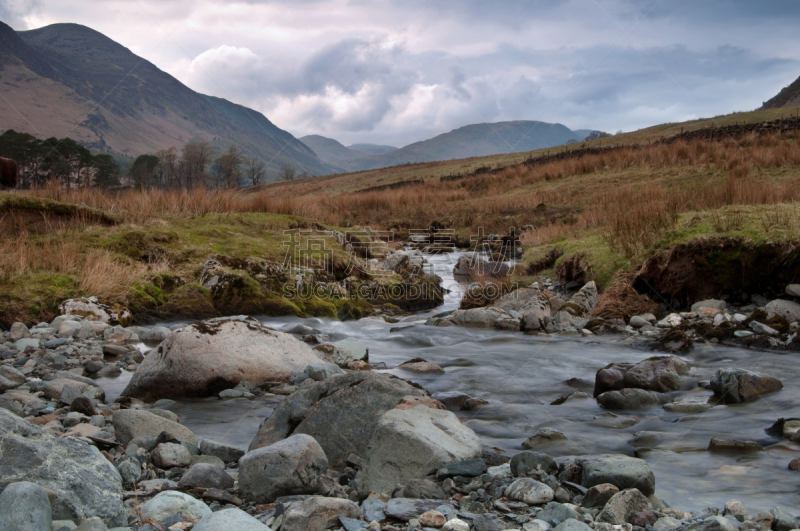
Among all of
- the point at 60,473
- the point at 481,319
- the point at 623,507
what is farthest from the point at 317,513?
the point at 481,319

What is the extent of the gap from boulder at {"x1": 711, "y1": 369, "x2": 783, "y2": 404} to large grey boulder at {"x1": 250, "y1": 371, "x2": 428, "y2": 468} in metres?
2.87

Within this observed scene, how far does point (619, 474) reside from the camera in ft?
9.11

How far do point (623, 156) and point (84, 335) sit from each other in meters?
23.8

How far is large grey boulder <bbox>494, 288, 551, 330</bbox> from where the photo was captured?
8305mm

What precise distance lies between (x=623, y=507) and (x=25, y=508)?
249 cm

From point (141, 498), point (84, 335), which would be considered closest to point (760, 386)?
point (141, 498)

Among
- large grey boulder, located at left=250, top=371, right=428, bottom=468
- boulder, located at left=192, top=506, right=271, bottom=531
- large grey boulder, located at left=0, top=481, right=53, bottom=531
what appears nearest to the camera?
large grey boulder, located at left=0, top=481, right=53, bottom=531

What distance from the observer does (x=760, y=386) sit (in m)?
4.75

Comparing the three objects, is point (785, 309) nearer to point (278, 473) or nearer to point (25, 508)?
point (278, 473)

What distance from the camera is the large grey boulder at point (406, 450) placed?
2.91 metres

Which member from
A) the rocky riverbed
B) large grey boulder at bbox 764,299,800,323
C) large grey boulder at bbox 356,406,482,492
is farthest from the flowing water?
large grey boulder at bbox 764,299,800,323

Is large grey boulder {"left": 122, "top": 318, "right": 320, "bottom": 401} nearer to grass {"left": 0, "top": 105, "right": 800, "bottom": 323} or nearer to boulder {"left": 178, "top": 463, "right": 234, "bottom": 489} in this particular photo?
boulder {"left": 178, "top": 463, "right": 234, "bottom": 489}

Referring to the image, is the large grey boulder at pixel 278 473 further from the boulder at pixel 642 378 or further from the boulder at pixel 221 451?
the boulder at pixel 642 378

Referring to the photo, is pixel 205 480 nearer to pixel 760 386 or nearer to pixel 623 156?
pixel 760 386
